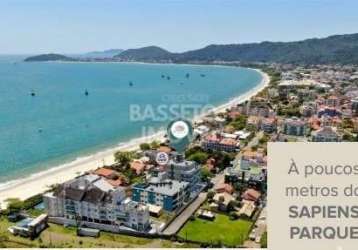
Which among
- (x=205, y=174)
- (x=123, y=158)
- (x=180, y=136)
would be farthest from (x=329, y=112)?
(x=123, y=158)

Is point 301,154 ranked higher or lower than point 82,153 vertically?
higher

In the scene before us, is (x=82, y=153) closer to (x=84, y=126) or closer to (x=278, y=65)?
(x=84, y=126)

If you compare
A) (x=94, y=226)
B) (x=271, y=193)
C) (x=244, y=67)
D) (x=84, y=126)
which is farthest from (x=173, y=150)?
(x=244, y=67)

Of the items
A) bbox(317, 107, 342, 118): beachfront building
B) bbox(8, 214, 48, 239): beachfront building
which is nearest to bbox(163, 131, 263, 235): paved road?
bbox(8, 214, 48, 239): beachfront building

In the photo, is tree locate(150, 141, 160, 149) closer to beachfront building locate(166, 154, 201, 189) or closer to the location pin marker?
the location pin marker

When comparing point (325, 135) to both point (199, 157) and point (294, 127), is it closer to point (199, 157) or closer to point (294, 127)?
point (294, 127)

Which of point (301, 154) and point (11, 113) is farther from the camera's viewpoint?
point (11, 113)
